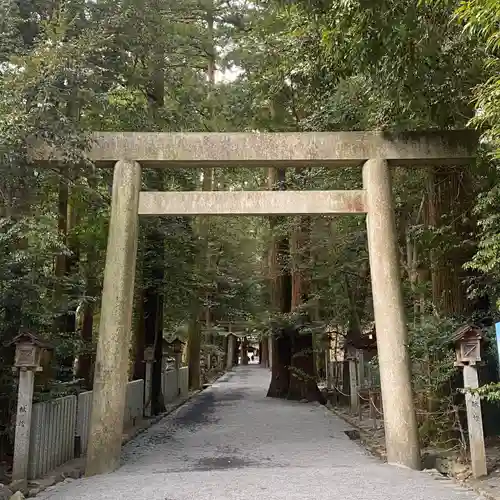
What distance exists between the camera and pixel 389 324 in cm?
725

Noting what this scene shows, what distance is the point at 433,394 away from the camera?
25.4 feet

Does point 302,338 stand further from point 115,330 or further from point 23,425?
point 23,425

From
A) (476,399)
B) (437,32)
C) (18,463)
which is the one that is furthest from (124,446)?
(437,32)

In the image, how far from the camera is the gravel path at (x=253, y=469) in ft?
18.5

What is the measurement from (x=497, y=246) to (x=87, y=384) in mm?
9366

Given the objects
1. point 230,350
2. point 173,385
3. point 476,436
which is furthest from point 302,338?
point 230,350

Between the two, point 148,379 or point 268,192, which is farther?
point 148,379

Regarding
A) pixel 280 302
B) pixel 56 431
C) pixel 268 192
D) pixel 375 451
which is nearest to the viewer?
pixel 56 431

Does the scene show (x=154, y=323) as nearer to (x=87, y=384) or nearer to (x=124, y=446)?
(x=87, y=384)

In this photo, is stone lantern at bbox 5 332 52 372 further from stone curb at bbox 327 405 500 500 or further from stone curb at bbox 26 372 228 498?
stone curb at bbox 327 405 500 500

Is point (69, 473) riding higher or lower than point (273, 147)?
lower

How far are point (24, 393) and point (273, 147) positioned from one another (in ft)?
15.1

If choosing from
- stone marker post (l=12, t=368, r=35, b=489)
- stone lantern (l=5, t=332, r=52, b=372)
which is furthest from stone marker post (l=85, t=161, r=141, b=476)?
stone lantern (l=5, t=332, r=52, b=372)

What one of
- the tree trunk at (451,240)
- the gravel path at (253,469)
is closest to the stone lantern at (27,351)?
the gravel path at (253,469)
